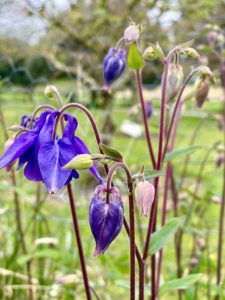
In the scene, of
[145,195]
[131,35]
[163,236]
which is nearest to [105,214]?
[145,195]

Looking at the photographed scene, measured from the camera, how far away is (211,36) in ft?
3.89

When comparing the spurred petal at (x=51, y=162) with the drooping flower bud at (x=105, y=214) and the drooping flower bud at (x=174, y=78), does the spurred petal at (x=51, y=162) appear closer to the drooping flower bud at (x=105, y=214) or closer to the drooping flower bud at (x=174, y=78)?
the drooping flower bud at (x=105, y=214)

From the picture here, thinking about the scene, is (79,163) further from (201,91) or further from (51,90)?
(201,91)

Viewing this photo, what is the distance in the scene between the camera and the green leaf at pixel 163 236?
738 millimetres

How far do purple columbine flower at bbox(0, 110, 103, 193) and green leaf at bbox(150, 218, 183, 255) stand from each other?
0.21 metres

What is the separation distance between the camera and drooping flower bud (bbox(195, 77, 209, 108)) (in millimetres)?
834

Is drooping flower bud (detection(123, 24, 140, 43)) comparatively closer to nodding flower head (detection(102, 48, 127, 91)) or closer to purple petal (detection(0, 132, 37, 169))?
nodding flower head (detection(102, 48, 127, 91))

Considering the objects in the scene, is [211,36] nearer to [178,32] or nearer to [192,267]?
[192,267]

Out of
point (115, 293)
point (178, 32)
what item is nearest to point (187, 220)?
point (115, 293)

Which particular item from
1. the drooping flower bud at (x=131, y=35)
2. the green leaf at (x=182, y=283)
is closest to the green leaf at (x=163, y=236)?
the green leaf at (x=182, y=283)

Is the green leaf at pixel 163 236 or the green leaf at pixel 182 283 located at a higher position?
the green leaf at pixel 163 236

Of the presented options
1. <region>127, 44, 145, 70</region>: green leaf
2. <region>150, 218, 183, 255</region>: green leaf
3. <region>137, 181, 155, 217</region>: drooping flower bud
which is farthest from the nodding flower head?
<region>137, 181, 155, 217</region>: drooping flower bud

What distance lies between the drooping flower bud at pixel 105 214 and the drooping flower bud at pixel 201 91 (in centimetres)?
35

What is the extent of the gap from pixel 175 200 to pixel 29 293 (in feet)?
1.47
